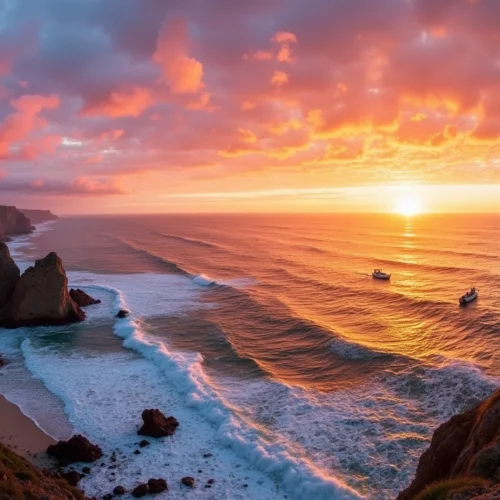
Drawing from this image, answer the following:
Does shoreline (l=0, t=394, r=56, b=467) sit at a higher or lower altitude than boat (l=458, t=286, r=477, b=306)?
lower

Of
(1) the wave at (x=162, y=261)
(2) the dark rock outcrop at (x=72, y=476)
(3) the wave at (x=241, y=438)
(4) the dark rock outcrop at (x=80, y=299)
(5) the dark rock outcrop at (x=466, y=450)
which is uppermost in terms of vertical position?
(5) the dark rock outcrop at (x=466, y=450)

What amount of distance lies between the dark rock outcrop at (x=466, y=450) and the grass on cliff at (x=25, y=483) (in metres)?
13.1

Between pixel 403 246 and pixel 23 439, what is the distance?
11693 cm

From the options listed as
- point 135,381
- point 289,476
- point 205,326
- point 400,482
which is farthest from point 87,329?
point 400,482

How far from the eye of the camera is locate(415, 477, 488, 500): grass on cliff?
10.3 m

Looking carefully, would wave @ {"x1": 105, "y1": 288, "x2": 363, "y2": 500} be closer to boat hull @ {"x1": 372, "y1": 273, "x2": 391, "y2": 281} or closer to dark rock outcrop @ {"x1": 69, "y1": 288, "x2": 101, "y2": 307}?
dark rock outcrop @ {"x1": 69, "y1": 288, "x2": 101, "y2": 307}

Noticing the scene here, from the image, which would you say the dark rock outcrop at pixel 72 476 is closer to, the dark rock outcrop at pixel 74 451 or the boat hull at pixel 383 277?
the dark rock outcrop at pixel 74 451

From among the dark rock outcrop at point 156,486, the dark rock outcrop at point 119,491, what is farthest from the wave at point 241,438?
the dark rock outcrop at point 119,491

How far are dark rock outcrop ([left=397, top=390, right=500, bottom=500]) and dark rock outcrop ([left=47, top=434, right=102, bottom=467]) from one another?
1600 cm

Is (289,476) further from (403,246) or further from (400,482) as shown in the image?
(403,246)

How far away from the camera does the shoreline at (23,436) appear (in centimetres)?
2291

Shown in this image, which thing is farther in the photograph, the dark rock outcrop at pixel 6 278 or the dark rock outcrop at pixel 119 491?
the dark rock outcrop at pixel 6 278

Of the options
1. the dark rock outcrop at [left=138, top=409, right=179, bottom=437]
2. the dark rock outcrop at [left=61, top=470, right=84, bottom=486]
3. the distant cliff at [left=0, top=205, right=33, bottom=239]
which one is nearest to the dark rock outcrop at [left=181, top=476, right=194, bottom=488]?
the dark rock outcrop at [left=138, top=409, right=179, bottom=437]

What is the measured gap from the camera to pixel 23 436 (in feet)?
81.9
